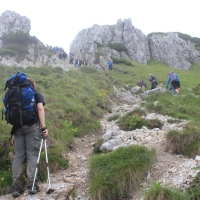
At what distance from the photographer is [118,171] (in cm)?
645

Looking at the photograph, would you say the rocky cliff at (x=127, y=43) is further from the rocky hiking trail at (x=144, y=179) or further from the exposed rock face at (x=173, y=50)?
the rocky hiking trail at (x=144, y=179)

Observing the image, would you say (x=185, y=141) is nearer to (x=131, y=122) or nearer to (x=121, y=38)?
(x=131, y=122)

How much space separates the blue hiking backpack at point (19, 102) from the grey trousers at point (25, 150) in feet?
0.96

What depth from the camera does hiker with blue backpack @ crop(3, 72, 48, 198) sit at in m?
6.05

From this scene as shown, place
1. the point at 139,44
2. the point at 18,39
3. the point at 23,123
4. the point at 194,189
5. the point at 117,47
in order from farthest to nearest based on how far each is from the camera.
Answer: the point at 139,44
the point at 117,47
the point at 18,39
the point at 23,123
the point at 194,189

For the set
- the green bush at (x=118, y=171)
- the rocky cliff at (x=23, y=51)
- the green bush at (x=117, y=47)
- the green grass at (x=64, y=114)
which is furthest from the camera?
the green bush at (x=117, y=47)

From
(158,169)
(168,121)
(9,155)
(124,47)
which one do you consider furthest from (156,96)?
(124,47)

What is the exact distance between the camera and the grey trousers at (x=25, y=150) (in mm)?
6215

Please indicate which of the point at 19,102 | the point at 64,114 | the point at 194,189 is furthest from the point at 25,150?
the point at 64,114

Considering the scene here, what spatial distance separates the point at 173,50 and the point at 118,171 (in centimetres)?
6627

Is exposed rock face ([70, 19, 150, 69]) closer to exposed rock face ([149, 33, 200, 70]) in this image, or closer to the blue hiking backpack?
exposed rock face ([149, 33, 200, 70])

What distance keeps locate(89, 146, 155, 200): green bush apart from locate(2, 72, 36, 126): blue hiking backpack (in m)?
2.40

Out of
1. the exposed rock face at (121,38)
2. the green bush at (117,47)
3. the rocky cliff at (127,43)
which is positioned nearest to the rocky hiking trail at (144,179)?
the rocky cliff at (127,43)

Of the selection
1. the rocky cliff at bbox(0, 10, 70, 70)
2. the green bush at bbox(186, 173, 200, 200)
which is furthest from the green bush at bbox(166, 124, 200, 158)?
the rocky cliff at bbox(0, 10, 70, 70)
